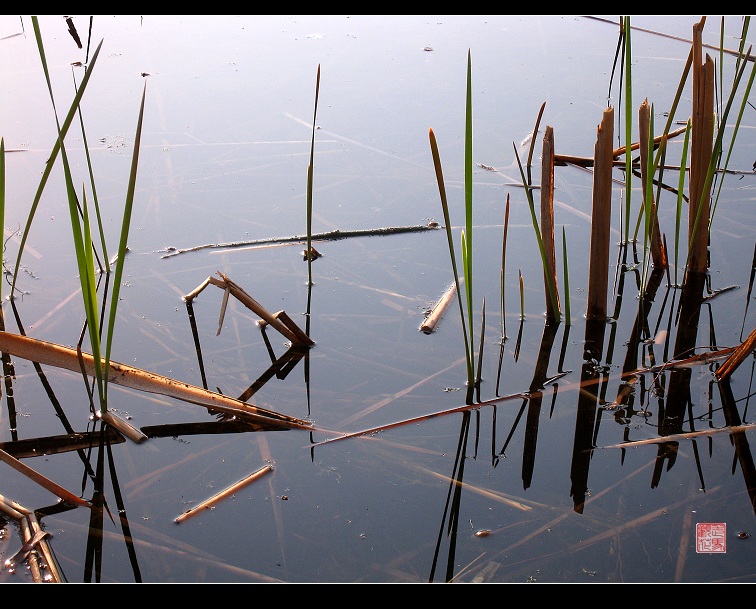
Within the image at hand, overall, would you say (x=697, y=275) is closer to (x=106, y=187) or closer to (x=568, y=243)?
(x=568, y=243)

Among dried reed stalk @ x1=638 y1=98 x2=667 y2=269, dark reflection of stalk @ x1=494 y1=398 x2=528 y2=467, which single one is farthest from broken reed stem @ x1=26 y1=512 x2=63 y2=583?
dried reed stalk @ x1=638 y1=98 x2=667 y2=269

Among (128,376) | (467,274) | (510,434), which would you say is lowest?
(510,434)

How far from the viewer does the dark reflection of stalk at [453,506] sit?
146cm

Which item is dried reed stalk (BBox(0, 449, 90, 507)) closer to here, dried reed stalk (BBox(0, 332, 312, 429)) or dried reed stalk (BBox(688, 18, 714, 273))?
dried reed stalk (BBox(0, 332, 312, 429))

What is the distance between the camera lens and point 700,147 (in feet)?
7.70

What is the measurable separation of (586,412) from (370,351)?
623 mm

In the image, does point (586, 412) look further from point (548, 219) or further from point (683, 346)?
point (548, 219)

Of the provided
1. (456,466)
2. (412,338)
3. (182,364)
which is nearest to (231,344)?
(182,364)

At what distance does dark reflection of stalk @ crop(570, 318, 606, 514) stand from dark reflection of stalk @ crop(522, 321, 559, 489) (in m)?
0.09

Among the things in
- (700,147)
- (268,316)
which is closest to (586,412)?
(268,316)

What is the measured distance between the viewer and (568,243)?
267 cm

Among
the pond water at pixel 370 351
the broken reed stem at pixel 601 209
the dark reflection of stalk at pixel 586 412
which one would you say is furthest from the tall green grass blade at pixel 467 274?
the broken reed stem at pixel 601 209

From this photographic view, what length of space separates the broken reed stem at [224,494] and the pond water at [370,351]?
1 centimetres

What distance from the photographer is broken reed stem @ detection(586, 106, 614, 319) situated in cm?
216
